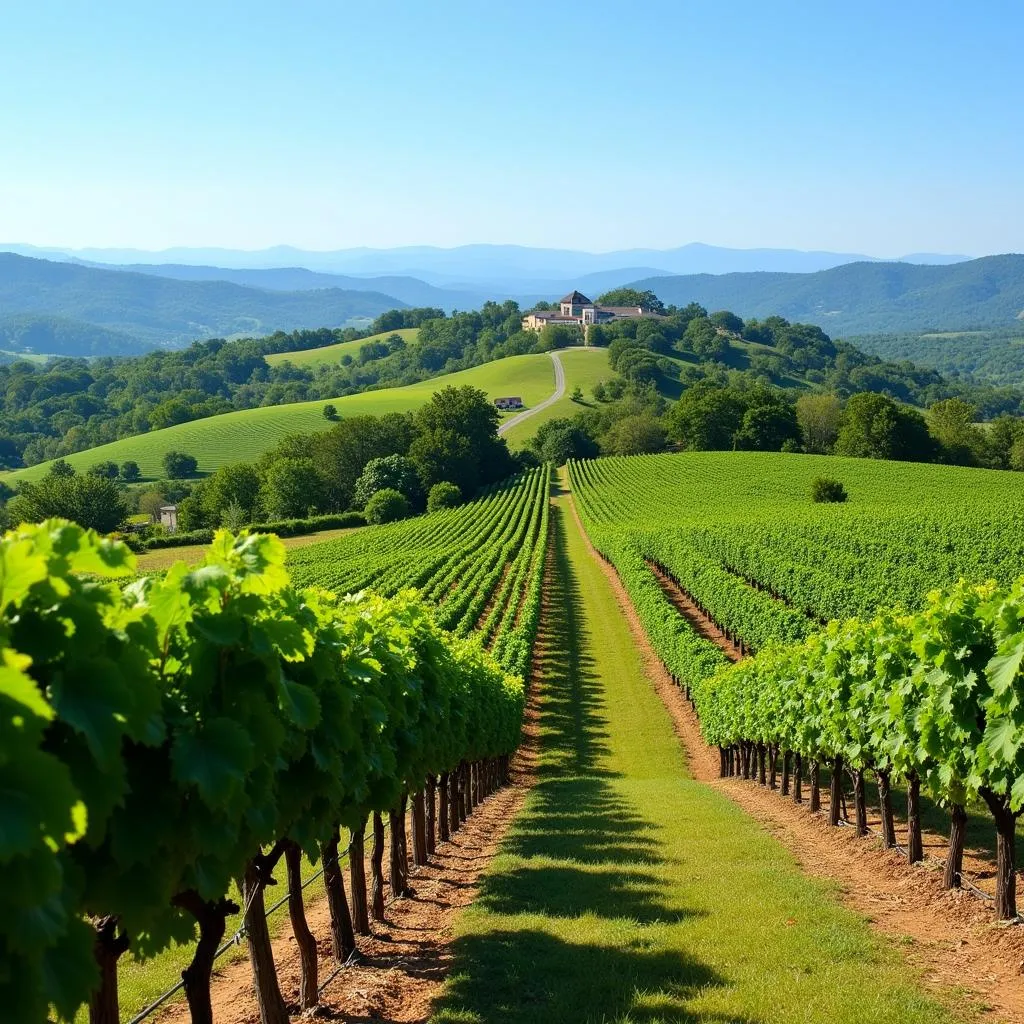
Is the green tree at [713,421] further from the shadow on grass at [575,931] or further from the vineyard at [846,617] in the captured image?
the shadow on grass at [575,931]

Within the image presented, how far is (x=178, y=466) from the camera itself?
12812cm

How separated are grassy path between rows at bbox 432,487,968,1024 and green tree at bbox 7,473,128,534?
3157 inches

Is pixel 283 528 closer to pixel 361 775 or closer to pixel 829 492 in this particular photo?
pixel 829 492

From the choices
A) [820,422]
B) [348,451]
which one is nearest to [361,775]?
[348,451]

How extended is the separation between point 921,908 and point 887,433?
332ft

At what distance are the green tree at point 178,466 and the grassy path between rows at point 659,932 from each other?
11624cm

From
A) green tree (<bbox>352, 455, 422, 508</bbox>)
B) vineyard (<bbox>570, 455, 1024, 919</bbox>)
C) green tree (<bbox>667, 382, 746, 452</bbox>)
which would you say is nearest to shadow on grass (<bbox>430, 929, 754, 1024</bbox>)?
vineyard (<bbox>570, 455, 1024, 919</bbox>)

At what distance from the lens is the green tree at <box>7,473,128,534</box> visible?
89500 millimetres

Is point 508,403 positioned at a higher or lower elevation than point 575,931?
higher

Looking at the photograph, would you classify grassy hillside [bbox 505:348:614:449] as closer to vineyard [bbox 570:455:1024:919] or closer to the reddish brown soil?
vineyard [bbox 570:455:1024:919]

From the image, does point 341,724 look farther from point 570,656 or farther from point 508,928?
point 570,656

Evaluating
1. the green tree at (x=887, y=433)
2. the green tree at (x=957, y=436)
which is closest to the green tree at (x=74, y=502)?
the green tree at (x=887, y=433)

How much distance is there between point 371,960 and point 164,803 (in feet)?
18.2

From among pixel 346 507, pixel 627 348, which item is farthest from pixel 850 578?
pixel 627 348
